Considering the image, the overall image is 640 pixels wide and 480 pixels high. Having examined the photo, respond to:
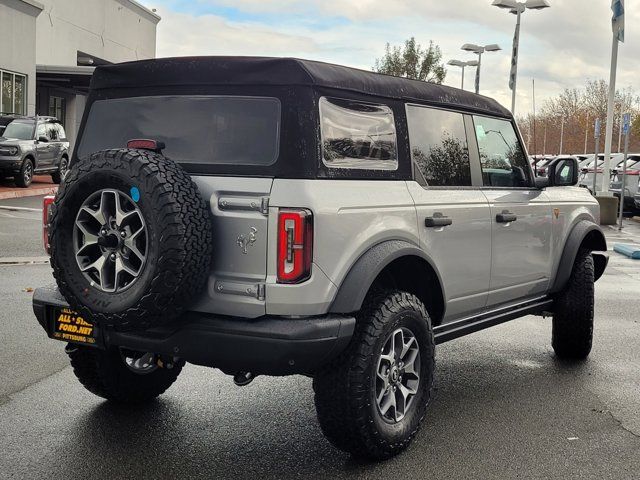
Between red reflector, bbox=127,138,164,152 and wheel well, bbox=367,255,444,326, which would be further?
wheel well, bbox=367,255,444,326

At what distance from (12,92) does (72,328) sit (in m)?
26.4

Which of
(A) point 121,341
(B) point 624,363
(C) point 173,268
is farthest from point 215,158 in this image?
(B) point 624,363

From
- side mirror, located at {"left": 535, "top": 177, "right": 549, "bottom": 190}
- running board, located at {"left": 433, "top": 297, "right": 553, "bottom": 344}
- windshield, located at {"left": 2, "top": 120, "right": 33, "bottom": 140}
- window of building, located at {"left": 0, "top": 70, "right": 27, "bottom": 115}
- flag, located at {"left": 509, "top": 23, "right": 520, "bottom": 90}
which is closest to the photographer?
running board, located at {"left": 433, "top": 297, "right": 553, "bottom": 344}

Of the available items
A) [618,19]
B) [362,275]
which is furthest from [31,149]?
[362,275]

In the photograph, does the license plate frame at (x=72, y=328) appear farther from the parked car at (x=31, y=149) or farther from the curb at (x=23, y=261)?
the parked car at (x=31, y=149)

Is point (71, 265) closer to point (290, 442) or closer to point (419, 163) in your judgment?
point (290, 442)

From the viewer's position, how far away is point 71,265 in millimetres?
3668

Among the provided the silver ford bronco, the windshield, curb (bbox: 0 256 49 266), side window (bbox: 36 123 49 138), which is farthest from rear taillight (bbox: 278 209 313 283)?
side window (bbox: 36 123 49 138)

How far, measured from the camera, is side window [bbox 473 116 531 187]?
5234 millimetres

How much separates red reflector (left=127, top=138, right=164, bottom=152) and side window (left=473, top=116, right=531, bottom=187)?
2249 millimetres

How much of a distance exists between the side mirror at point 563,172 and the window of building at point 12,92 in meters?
24.8

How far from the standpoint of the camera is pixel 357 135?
4.07m

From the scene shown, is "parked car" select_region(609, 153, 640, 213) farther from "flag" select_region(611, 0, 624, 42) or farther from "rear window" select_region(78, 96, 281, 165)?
"rear window" select_region(78, 96, 281, 165)

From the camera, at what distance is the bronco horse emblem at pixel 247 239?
3613 millimetres
